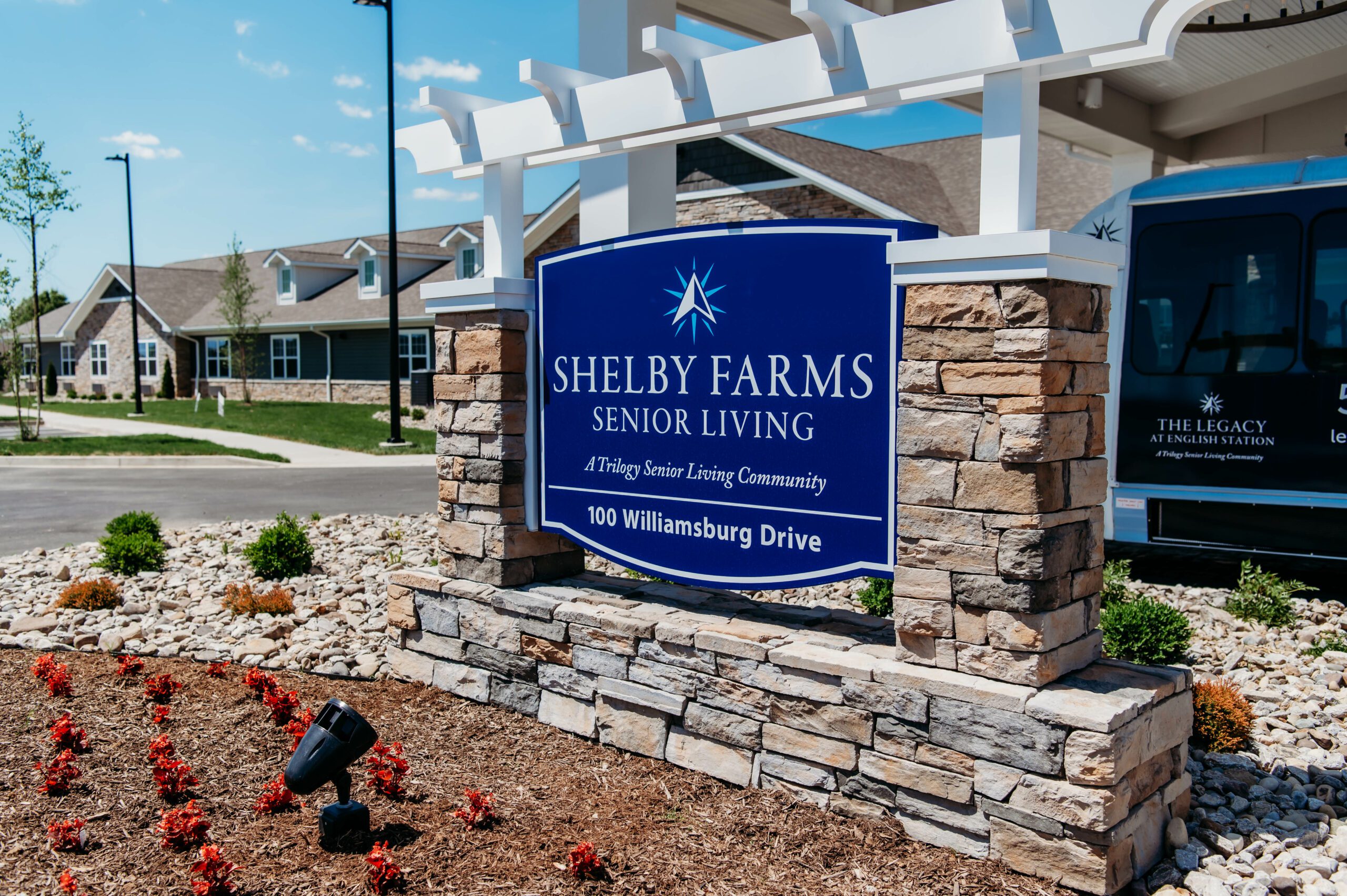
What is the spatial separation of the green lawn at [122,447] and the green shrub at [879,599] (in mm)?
14106

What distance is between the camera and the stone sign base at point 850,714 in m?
3.46

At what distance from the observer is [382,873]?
11.6 ft

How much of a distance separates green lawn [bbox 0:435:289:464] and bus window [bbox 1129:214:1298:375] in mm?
14486

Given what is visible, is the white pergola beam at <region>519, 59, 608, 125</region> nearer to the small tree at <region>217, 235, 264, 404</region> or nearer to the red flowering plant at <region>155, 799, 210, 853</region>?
the red flowering plant at <region>155, 799, 210, 853</region>

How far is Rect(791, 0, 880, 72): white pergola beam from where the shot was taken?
13.1 ft

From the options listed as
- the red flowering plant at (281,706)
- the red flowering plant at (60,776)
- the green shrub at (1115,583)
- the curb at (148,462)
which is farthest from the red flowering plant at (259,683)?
the curb at (148,462)

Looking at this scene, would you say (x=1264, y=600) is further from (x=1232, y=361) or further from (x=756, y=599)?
(x=756, y=599)

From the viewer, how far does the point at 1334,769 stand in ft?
14.8

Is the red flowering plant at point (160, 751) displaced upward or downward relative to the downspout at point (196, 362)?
downward

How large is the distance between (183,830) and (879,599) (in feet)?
12.8

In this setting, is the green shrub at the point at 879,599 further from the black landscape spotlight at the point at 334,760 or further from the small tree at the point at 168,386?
the small tree at the point at 168,386

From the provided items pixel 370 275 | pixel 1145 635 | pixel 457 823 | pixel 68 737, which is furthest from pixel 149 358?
pixel 1145 635

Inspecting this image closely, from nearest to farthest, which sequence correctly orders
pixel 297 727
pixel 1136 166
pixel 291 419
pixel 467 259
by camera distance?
pixel 297 727, pixel 1136 166, pixel 291 419, pixel 467 259

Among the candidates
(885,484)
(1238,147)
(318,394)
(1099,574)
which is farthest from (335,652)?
(318,394)
